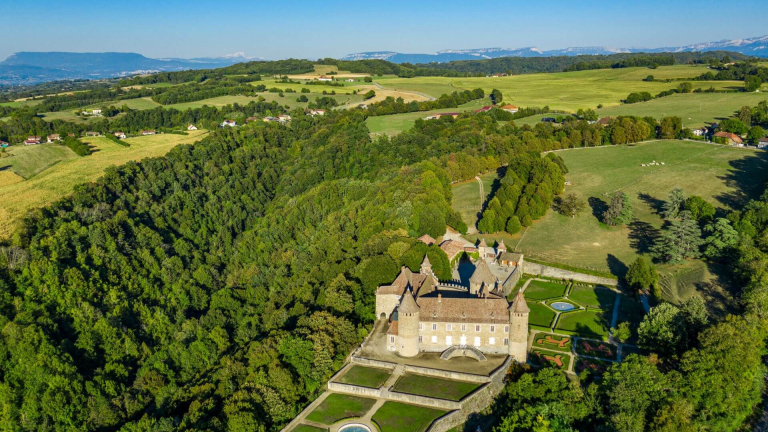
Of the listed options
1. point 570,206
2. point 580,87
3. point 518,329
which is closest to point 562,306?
point 518,329

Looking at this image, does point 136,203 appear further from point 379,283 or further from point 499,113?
point 499,113

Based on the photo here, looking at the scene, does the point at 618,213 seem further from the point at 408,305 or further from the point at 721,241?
the point at 408,305

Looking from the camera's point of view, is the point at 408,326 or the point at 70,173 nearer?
the point at 408,326

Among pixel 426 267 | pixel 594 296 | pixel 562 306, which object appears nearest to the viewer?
pixel 426 267

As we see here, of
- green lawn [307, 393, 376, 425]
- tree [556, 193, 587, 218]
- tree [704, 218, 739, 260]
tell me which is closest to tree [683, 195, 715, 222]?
tree [704, 218, 739, 260]

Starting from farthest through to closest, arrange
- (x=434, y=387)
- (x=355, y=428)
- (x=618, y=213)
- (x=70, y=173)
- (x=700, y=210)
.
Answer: (x=70, y=173) → (x=618, y=213) → (x=700, y=210) → (x=434, y=387) → (x=355, y=428)

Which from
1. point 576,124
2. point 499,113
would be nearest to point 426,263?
point 576,124
